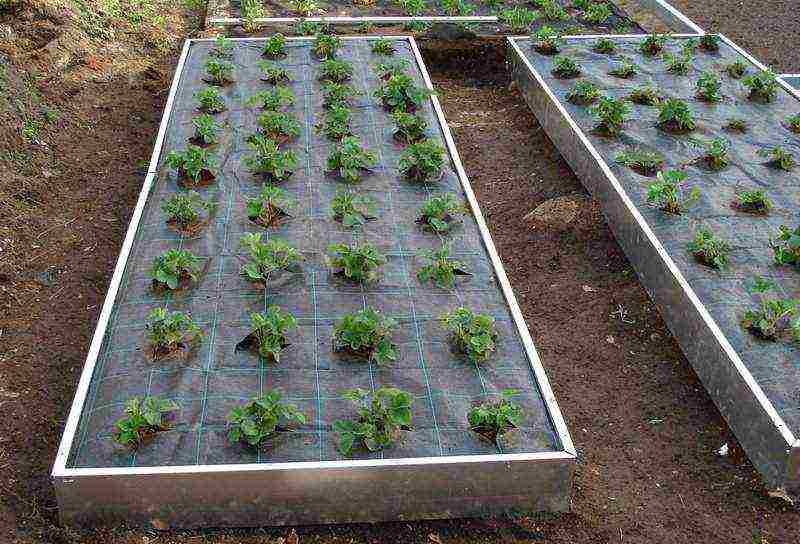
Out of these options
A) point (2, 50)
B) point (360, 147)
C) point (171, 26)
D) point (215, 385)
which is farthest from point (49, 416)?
point (171, 26)

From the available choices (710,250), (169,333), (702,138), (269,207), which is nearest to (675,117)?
(702,138)

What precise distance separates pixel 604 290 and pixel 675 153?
67.1 inches

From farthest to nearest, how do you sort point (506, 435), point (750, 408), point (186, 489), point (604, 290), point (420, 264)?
1. point (604, 290)
2. point (420, 264)
3. point (750, 408)
4. point (506, 435)
5. point (186, 489)

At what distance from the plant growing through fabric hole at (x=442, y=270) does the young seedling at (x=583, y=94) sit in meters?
3.15

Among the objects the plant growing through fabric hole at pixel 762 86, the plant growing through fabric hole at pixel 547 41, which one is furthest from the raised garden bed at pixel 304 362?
the plant growing through fabric hole at pixel 762 86

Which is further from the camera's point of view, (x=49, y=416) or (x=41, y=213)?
(x=41, y=213)

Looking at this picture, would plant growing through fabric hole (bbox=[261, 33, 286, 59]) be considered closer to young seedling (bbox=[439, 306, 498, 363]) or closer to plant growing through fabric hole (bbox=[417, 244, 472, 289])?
plant growing through fabric hole (bbox=[417, 244, 472, 289])

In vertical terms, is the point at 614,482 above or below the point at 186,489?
below

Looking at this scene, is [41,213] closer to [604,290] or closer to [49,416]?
[49,416]

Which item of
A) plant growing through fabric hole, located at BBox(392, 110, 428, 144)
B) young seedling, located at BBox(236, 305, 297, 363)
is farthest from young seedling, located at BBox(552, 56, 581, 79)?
young seedling, located at BBox(236, 305, 297, 363)

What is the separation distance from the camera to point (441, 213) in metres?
5.96

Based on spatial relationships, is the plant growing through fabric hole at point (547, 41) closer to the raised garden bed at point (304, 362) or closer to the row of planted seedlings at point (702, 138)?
the row of planted seedlings at point (702, 138)

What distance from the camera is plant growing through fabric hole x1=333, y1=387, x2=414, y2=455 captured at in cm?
414

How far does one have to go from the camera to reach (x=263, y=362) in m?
4.76
